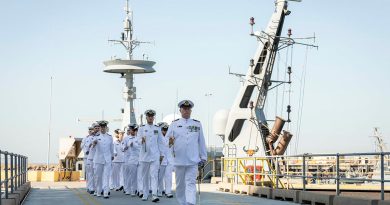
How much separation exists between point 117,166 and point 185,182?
11.5 meters

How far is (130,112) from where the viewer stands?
43.0 m

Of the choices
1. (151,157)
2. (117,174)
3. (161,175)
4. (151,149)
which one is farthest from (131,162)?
(117,174)

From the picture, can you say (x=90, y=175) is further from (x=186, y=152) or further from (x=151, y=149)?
(x=186, y=152)

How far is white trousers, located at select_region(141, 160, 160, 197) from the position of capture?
1742cm

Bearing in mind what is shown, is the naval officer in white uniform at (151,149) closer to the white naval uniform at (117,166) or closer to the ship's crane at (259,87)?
the white naval uniform at (117,166)

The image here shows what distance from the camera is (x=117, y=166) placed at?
2348 cm

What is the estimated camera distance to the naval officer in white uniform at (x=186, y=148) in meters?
12.2

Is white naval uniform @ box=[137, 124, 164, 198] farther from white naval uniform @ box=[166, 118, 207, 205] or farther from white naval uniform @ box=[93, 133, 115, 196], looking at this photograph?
white naval uniform @ box=[166, 118, 207, 205]

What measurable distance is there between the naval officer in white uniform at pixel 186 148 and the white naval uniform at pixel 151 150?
502 centimetres

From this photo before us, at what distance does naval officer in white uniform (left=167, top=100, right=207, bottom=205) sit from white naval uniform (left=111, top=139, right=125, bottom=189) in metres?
9.60

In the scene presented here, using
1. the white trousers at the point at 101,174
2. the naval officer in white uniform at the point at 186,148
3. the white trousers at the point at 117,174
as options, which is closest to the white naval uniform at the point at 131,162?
the white trousers at the point at 101,174

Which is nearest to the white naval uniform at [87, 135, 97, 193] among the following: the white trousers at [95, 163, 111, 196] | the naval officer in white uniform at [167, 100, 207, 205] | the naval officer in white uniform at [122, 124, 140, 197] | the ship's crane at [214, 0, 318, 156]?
the white trousers at [95, 163, 111, 196]

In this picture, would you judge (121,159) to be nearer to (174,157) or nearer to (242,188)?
(242,188)

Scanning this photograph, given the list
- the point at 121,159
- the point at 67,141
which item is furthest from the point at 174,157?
the point at 67,141
